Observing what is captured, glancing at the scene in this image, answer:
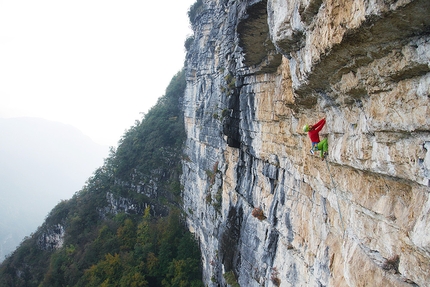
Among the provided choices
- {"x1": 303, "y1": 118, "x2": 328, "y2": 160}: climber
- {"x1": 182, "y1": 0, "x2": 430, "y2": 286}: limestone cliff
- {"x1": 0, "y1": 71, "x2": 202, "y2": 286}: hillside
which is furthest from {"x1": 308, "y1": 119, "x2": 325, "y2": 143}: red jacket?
{"x1": 0, "y1": 71, "x2": 202, "y2": 286}: hillside

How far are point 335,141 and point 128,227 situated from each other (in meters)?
25.6

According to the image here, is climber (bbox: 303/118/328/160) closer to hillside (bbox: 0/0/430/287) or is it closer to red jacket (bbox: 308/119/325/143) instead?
red jacket (bbox: 308/119/325/143)

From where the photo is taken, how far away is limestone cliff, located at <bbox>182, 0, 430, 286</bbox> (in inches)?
109

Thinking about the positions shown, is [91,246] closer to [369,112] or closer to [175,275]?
[175,275]

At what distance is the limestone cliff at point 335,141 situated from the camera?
2.76 m

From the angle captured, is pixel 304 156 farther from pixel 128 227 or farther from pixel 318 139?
pixel 128 227

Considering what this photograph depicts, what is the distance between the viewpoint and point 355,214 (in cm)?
447

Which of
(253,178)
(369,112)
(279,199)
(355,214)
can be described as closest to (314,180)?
(355,214)

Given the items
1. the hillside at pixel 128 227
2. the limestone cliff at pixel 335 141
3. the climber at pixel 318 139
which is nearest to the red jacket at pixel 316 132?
the climber at pixel 318 139

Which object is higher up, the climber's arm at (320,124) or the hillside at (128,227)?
the climber's arm at (320,124)

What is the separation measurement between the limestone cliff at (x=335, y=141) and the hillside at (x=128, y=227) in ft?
42.0

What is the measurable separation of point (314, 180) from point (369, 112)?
3.20 meters

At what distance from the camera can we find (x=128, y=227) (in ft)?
87.3

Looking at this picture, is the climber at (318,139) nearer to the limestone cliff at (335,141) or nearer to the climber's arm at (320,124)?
the climber's arm at (320,124)
